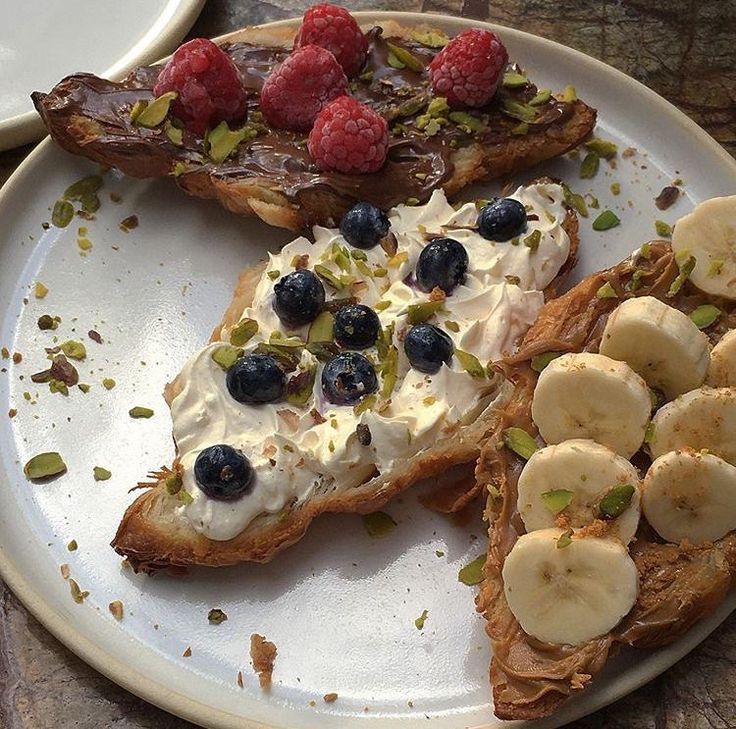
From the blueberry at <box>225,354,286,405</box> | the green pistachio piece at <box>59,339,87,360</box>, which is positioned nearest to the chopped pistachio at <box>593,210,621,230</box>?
the blueberry at <box>225,354,286,405</box>

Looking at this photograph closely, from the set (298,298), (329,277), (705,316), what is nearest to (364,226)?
(329,277)

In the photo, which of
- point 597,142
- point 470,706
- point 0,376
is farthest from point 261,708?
point 597,142

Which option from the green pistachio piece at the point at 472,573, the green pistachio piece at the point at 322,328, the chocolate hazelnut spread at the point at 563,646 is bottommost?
the green pistachio piece at the point at 472,573

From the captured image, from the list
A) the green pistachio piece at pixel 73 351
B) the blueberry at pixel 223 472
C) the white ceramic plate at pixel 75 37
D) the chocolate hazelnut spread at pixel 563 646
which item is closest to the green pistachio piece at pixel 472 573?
the chocolate hazelnut spread at pixel 563 646

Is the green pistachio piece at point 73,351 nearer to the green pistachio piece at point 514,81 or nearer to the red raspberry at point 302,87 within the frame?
the red raspberry at point 302,87

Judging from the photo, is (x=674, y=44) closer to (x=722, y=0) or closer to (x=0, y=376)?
(x=722, y=0)

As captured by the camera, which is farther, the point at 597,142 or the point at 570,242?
the point at 597,142
